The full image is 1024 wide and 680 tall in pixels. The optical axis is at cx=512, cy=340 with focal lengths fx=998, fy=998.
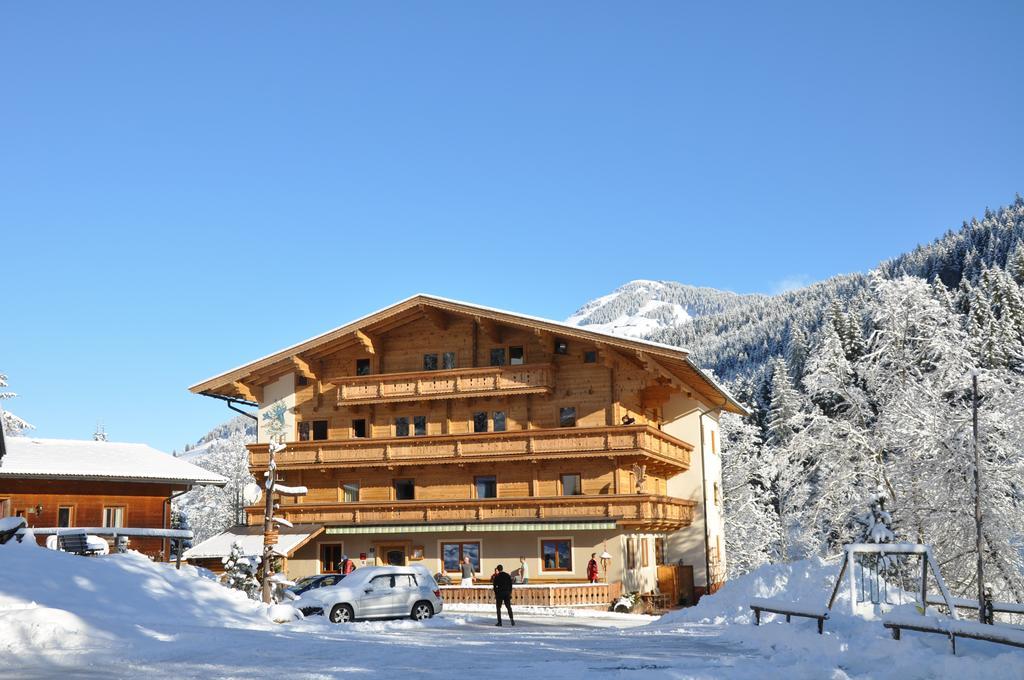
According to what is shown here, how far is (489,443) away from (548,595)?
26.6 feet

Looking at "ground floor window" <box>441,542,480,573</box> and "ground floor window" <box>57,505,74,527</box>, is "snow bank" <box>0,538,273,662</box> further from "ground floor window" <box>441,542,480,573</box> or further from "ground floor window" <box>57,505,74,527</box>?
"ground floor window" <box>441,542,480,573</box>

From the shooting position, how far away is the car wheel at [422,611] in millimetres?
26812

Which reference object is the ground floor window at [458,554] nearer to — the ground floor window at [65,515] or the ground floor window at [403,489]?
the ground floor window at [403,489]

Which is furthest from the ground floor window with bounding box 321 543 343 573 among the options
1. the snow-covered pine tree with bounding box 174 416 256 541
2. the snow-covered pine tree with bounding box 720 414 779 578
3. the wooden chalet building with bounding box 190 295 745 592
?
the snow-covered pine tree with bounding box 174 416 256 541

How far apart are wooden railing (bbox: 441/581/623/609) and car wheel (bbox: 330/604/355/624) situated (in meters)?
9.90

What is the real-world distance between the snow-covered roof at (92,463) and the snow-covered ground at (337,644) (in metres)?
16.3

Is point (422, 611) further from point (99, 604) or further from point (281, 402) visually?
point (281, 402)

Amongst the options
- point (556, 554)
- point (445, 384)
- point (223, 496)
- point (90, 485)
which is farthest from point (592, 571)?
point (223, 496)

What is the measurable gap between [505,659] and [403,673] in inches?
115

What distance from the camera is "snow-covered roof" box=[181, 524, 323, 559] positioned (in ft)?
137

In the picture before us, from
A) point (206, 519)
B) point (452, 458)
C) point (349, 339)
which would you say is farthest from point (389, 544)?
point (206, 519)

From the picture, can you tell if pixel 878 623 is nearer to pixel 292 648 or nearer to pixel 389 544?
pixel 292 648

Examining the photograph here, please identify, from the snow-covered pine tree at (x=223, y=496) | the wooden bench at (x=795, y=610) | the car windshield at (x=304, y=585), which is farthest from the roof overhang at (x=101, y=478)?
the snow-covered pine tree at (x=223, y=496)

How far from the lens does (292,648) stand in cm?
1736
